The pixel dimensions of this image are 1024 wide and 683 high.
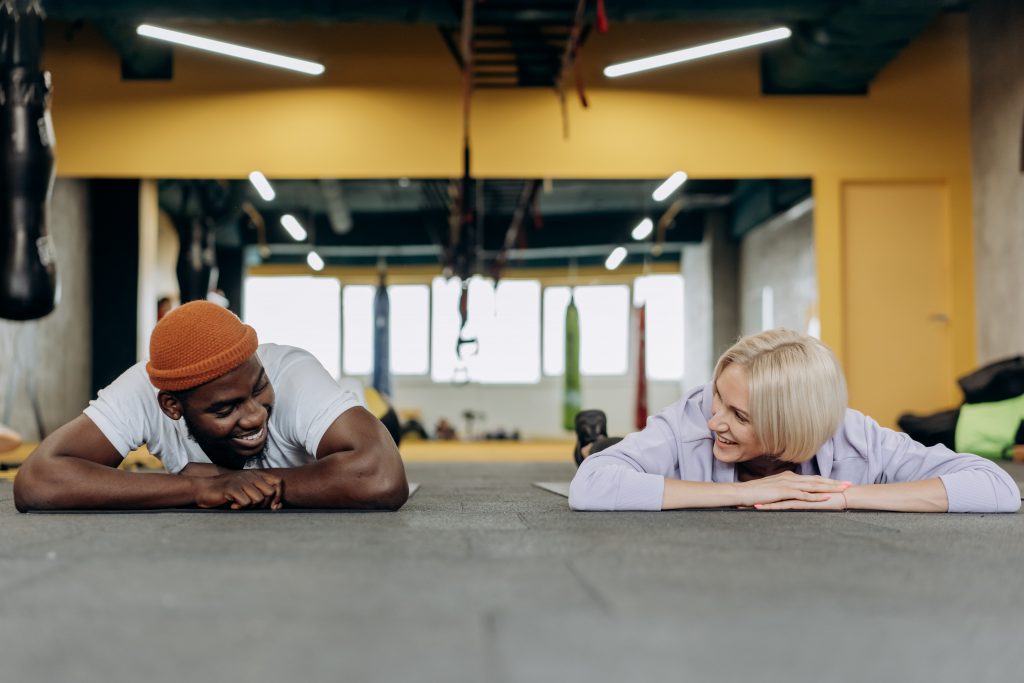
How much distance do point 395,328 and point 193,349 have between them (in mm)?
13504

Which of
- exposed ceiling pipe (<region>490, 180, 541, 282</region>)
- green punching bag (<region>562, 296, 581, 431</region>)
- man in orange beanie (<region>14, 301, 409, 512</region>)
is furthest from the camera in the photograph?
green punching bag (<region>562, 296, 581, 431</region>)

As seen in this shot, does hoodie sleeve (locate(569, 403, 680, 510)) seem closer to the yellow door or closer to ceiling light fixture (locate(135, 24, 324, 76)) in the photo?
ceiling light fixture (locate(135, 24, 324, 76))

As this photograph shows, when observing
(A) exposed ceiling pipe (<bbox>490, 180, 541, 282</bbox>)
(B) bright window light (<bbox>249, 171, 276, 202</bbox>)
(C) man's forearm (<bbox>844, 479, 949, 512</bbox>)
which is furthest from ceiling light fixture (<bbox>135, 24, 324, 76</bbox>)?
(C) man's forearm (<bbox>844, 479, 949, 512</bbox>)

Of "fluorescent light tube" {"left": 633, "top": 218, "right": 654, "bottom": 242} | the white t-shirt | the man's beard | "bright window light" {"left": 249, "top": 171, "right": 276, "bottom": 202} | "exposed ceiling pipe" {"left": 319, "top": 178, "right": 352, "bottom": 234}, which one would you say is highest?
"exposed ceiling pipe" {"left": 319, "top": 178, "right": 352, "bottom": 234}

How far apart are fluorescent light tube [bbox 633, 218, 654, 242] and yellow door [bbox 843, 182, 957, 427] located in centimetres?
453

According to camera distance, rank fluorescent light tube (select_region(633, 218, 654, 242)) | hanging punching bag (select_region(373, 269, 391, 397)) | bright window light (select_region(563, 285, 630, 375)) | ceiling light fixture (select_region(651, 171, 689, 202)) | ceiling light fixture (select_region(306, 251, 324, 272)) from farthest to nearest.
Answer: bright window light (select_region(563, 285, 630, 375)) → ceiling light fixture (select_region(306, 251, 324, 272)) → fluorescent light tube (select_region(633, 218, 654, 242)) → hanging punching bag (select_region(373, 269, 391, 397)) → ceiling light fixture (select_region(651, 171, 689, 202))

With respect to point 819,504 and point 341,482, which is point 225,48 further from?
point 819,504

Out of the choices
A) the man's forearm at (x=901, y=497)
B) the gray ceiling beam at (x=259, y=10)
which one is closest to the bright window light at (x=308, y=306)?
the gray ceiling beam at (x=259, y=10)

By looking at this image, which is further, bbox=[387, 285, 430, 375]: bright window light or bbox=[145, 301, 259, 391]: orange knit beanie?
bbox=[387, 285, 430, 375]: bright window light

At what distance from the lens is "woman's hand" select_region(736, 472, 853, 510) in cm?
243

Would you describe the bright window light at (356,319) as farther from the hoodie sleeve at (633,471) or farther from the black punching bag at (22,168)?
the hoodie sleeve at (633,471)

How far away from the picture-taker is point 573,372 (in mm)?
12312

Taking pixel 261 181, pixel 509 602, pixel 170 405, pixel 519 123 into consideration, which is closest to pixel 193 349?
pixel 170 405

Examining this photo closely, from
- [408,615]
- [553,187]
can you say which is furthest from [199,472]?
[553,187]
